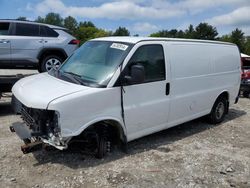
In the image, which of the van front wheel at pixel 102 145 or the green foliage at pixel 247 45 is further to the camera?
the green foliage at pixel 247 45

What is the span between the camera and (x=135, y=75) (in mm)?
5270

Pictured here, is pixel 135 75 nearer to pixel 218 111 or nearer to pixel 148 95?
pixel 148 95

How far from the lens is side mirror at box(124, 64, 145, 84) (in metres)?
5.24

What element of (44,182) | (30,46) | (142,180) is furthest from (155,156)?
(30,46)

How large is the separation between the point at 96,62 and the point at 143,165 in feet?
6.05

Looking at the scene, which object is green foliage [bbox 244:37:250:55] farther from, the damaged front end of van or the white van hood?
the damaged front end of van

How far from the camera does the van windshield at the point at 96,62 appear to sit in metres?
5.25

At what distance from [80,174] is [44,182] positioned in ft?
1.72

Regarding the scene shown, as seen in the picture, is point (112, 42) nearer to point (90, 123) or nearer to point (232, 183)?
point (90, 123)

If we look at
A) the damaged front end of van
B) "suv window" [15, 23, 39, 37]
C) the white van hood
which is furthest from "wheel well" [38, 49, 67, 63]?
the damaged front end of van

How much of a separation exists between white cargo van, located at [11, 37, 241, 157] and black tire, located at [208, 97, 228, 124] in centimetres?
86

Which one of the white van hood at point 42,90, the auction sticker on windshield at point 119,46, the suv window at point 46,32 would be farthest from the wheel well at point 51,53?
the auction sticker on windshield at point 119,46

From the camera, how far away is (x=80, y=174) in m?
4.86

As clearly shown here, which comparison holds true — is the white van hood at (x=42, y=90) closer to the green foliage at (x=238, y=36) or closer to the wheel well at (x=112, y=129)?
the wheel well at (x=112, y=129)
